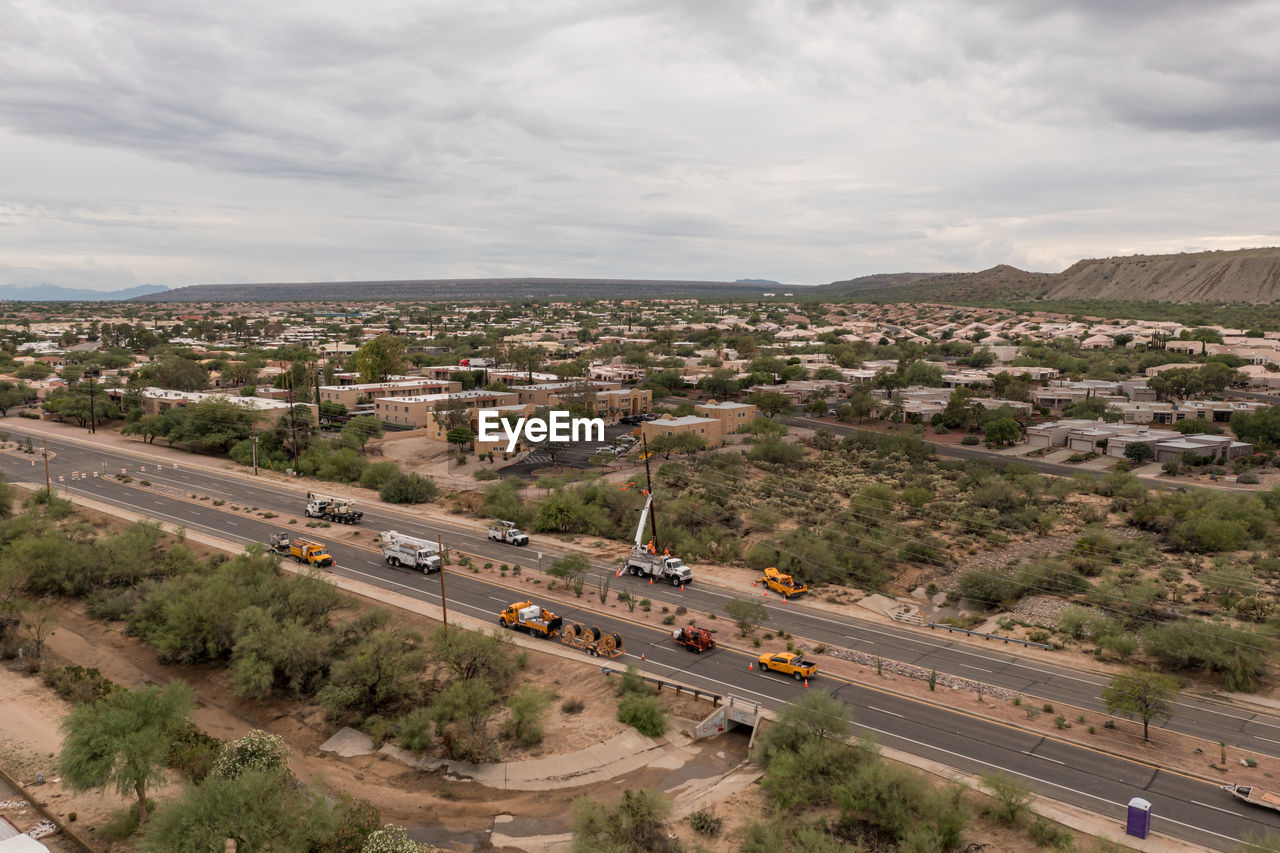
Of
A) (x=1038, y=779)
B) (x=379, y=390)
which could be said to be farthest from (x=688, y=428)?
(x=1038, y=779)

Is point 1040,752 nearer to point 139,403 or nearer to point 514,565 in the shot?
point 514,565

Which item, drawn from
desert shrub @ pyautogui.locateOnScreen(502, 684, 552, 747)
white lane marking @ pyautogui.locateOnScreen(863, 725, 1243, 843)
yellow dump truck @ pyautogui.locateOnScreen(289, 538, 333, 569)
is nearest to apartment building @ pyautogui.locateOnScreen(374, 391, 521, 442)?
yellow dump truck @ pyautogui.locateOnScreen(289, 538, 333, 569)

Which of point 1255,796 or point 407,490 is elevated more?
point 1255,796

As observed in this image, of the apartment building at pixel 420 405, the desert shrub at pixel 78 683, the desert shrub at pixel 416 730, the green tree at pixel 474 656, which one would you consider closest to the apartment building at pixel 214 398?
the apartment building at pixel 420 405

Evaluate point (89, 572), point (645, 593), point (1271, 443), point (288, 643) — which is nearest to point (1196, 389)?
point (1271, 443)

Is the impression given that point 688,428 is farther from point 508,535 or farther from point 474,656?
point 474,656
